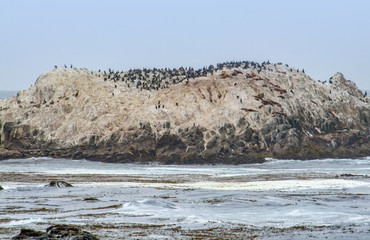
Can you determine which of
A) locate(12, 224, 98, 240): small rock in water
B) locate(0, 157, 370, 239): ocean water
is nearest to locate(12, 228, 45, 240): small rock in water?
locate(12, 224, 98, 240): small rock in water

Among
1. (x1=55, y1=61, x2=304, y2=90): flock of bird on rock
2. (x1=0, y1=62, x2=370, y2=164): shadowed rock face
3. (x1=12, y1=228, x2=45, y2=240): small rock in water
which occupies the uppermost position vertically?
(x1=55, y1=61, x2=304, y2=90): flock of bird on rock

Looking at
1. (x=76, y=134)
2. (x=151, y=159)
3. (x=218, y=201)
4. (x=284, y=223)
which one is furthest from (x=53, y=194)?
(x=76, y=134)

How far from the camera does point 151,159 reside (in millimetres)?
110375

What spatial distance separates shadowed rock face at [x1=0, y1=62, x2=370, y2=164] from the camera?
113 metres

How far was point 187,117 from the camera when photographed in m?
120

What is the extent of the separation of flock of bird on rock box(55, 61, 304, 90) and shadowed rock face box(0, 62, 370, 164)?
0.32 metres

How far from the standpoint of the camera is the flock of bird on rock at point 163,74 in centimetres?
13604

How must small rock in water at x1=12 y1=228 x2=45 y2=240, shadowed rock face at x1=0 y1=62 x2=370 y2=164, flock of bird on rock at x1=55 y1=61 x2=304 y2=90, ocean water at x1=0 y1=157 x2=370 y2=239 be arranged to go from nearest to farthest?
small rock in water at x1=12 y1=228 x2=45 y2=240, ocean water at x1=0 y1=157 x2=370 y2=239, shadowed rock face at x1=0 y1=62 x2=370 y2=164, flock of bird on rock at x1=55 y1=61 x2=304 y2=90

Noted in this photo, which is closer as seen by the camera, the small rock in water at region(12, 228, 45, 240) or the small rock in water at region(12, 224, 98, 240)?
the small rock in water at region(12, 224, 98, 240)

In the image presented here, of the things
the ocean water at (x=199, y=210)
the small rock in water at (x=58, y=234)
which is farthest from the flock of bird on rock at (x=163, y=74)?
the small rock in water at (x=58, y=234)

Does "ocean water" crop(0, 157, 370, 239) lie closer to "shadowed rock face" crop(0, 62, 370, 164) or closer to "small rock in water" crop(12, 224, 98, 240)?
"small rock in water" crop(12, 224, 98, 240)

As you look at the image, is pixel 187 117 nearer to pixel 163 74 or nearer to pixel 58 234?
pixel 163 74

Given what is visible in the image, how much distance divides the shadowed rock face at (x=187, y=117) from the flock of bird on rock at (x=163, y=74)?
318 mm

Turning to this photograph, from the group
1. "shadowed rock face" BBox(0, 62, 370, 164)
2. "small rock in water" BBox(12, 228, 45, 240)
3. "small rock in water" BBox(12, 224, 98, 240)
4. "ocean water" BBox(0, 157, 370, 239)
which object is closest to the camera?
"small rock in water" BBox(12, 224, 98, 240)
